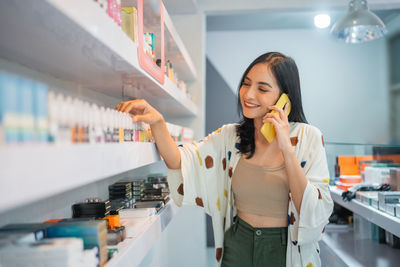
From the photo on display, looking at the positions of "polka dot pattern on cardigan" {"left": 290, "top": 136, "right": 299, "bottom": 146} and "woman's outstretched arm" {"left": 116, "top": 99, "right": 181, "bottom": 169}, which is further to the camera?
"polka dot pattern on cardigan" {"left": 290, "top": 136, "right": 299, "bottom": 146}

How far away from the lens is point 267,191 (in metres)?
1.51

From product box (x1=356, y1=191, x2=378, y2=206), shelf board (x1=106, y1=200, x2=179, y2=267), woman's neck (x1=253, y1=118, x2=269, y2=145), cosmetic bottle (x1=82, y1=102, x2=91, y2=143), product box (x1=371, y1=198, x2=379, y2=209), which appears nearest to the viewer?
cosmetic bottle (x1=82, y1=102, x2=91, y2=143)

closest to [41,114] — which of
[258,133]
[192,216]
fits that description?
[258,133]

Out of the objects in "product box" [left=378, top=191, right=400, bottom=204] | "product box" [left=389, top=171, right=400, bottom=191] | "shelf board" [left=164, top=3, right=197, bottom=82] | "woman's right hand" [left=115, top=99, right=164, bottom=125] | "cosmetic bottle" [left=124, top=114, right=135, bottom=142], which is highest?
"shelf board" [left=164, top=3, right=197, bottom=82]

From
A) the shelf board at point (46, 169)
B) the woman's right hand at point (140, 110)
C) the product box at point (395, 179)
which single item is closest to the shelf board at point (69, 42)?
the woman's right hand at point (140, 110)

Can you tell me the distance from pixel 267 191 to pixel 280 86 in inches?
19.3

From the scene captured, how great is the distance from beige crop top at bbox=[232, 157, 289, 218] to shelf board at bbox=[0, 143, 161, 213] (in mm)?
862

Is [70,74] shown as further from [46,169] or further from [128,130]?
[46,169]

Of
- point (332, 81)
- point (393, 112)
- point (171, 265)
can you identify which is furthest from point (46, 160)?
point (393, 112)

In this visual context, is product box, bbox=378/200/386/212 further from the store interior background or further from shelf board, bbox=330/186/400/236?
the store interior background

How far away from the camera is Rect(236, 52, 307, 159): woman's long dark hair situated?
1543 mm

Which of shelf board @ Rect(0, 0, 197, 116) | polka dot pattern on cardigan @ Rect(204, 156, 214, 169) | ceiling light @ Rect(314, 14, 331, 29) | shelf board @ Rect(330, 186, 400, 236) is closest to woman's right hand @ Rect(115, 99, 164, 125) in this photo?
shelf board @ Rect(0, 0, 197, 116)

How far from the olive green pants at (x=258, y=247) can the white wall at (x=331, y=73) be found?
9.52ft

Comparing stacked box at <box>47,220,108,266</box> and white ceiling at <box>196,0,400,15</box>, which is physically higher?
white ceiling at <box>196,0,400,15</box>
